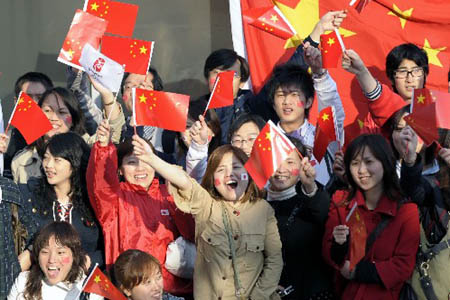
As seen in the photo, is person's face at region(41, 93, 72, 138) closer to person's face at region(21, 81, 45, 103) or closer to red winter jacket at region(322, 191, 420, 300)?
A: person's face at region(21, 81, 45, 103)

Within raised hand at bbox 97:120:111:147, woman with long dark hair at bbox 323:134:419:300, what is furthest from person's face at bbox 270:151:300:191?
raised hand at bbox 97:120:111:147

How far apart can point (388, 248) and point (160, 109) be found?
5.27 ft

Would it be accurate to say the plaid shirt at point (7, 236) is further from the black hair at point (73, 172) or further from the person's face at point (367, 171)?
the person's face at point (367, 171)

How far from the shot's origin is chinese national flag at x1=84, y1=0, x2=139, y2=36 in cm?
761

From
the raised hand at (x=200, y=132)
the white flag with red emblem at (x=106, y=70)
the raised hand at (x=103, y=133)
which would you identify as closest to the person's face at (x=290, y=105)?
the raised hand at (x=200, y=132)

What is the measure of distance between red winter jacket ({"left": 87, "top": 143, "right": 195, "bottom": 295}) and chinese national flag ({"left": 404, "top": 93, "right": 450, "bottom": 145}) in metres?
1.55

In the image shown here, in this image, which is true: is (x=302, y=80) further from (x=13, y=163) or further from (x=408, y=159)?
(x=13, y=163)

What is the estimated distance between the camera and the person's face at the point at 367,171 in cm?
645

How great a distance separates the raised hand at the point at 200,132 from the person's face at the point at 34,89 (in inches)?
72.5

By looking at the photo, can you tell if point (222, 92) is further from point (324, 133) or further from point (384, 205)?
point (384, 205)

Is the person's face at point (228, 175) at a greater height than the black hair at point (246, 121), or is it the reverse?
the black hair at point (246, 121)

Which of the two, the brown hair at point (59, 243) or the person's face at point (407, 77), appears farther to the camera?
the person's face at point (407, 77)

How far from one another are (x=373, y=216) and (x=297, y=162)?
0.59 metres

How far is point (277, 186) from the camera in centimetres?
665
